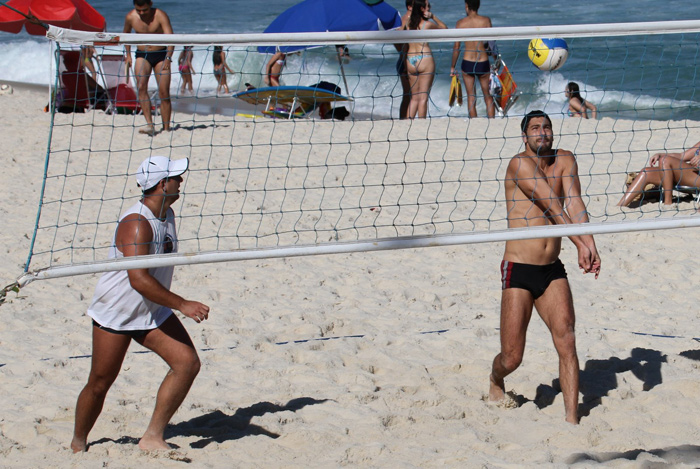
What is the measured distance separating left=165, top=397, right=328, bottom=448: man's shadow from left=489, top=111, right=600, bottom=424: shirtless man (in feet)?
3.79

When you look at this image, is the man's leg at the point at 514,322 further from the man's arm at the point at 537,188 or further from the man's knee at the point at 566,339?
the man's arm at the point at 537,188

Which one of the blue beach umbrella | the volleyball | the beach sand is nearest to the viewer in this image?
the beach sand

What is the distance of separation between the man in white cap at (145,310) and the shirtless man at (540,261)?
1.55 metres

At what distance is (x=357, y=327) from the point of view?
5523 millimetres

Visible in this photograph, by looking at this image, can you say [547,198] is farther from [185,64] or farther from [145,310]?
[185,64]

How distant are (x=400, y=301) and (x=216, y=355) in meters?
1.49

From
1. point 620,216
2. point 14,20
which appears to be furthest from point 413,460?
point 14,20

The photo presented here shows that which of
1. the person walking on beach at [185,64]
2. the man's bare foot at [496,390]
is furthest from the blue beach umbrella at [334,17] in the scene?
the man's bare foot at [496,390]

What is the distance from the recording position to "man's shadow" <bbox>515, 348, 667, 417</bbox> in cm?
459

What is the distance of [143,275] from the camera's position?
11.6 feet

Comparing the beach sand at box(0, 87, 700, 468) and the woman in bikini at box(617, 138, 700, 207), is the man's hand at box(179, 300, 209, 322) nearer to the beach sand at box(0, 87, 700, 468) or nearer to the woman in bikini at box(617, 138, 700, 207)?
the beach sand at box(0, 87, 700, 468)

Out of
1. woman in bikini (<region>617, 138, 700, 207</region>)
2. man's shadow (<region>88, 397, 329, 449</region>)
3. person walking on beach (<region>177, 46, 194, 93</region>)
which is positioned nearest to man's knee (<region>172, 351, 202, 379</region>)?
man's shadow (<region>88, 397, 329, 449</region>)

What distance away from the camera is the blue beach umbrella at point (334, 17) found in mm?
11969

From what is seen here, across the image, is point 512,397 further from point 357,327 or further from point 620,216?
point 620,216
